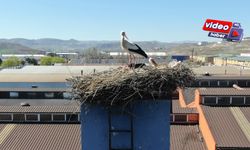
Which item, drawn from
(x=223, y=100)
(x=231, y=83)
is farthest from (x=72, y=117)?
(x=231, y=83)

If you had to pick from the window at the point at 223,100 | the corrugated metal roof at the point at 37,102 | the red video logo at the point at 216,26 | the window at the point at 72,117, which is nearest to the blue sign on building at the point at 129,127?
the window at the point at 72,117

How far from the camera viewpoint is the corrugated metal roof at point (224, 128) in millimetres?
19719

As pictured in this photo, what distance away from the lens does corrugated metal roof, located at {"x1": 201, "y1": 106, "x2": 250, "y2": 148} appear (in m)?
19.7

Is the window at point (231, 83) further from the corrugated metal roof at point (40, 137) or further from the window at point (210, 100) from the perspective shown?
the corrugated metal roof at point (40, 137)

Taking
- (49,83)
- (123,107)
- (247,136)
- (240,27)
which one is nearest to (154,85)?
(123,107)

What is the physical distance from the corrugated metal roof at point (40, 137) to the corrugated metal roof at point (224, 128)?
7.29 m

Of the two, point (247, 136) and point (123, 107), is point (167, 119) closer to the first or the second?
point (123, 107)

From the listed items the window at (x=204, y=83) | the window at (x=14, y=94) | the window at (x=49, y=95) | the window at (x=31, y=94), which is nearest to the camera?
the window at (x=49, y=95)

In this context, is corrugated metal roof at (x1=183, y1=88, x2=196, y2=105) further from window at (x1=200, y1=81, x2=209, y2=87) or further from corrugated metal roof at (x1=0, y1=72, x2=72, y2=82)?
corrugated metal roof at (x1=0, y1=72, x2=72, y2=82)

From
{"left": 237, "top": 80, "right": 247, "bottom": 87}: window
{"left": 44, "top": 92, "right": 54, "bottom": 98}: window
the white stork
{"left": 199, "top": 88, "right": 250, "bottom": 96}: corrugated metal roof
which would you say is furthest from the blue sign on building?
{"left": 237, "top": 80, "right": 247, "bottom": 87}: window

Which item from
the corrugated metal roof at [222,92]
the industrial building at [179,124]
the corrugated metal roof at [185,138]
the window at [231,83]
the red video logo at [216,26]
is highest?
the red video logo at [216,26]

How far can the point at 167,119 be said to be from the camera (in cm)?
939

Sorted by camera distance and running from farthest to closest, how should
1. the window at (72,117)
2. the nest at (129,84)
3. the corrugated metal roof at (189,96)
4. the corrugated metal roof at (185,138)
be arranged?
the corrugated metal roof at (189,96) → the window at (72,117) → the corrugated metal roof at (185,138) → the nest at (129,84)

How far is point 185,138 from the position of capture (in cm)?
2200
